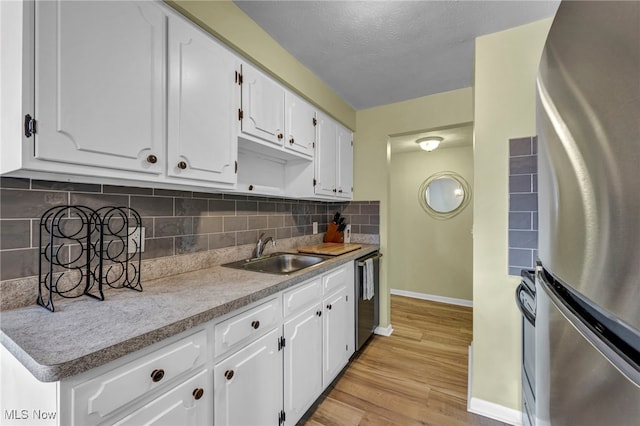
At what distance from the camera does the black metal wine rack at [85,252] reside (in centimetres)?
102

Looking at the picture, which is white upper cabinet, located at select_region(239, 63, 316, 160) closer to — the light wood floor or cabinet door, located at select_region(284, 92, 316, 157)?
cabinet door, located at select_region(284, 92, 316, 157)

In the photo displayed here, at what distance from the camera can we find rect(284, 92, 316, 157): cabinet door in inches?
75.8

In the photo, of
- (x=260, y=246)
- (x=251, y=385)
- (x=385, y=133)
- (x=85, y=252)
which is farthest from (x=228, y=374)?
(x=385, y=133)

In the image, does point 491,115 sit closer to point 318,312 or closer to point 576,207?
point 576,207

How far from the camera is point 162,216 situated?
141 cm

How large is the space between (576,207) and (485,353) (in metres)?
1.67

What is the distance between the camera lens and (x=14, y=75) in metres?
0.82

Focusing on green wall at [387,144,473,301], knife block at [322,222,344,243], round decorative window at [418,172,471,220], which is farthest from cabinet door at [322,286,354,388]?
round decorative window at [418,172,471,220]

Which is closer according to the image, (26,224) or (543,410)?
(543,410)

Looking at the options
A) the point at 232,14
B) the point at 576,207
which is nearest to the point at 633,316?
the point at 576,207

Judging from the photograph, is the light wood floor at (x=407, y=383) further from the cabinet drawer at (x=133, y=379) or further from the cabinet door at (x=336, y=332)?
the cabinet drawer at (x=133, y=379)

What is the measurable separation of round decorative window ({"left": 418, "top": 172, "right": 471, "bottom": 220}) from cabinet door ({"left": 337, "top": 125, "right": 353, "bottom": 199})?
1.67 m

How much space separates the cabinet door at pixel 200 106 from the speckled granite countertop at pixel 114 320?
1.76ft

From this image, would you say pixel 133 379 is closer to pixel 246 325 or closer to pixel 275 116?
pixel 246 325
